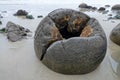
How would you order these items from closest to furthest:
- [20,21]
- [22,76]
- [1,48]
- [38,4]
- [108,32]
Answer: [22,76] → [1,48] → [108,32] → [20,21] → [38,4]

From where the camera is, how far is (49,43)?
3.80 meters

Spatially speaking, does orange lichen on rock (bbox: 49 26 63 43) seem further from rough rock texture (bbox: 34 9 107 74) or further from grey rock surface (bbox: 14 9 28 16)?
grey rock surface (bbox: 14 9 28 16)

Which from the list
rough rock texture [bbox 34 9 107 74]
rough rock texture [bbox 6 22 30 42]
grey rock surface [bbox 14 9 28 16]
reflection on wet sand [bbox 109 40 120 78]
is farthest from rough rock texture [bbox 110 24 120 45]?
grey rock surface [bbox 14 9 28 16]

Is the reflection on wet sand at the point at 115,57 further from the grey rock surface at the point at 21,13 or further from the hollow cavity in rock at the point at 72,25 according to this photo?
the grey rock surface at the point at 21,13

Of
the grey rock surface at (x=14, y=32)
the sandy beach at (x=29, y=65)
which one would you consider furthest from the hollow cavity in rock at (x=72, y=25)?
the grey rock surface at (x=14, y=32)

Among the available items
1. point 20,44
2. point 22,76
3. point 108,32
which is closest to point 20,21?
point 20,44

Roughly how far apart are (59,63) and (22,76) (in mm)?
497

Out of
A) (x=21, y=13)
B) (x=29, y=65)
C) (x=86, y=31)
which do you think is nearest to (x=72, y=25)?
(x=86, y=31)

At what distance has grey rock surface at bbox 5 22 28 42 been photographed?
4565mm

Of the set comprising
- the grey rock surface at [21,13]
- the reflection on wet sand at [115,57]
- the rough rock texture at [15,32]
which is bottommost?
the grey rock surface at [21,13]

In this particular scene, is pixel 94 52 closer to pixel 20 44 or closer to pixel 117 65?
pixel 117 65

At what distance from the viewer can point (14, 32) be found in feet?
15.5

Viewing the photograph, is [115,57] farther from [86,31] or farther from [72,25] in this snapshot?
[72,25]

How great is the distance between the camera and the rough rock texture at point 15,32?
4566mm
